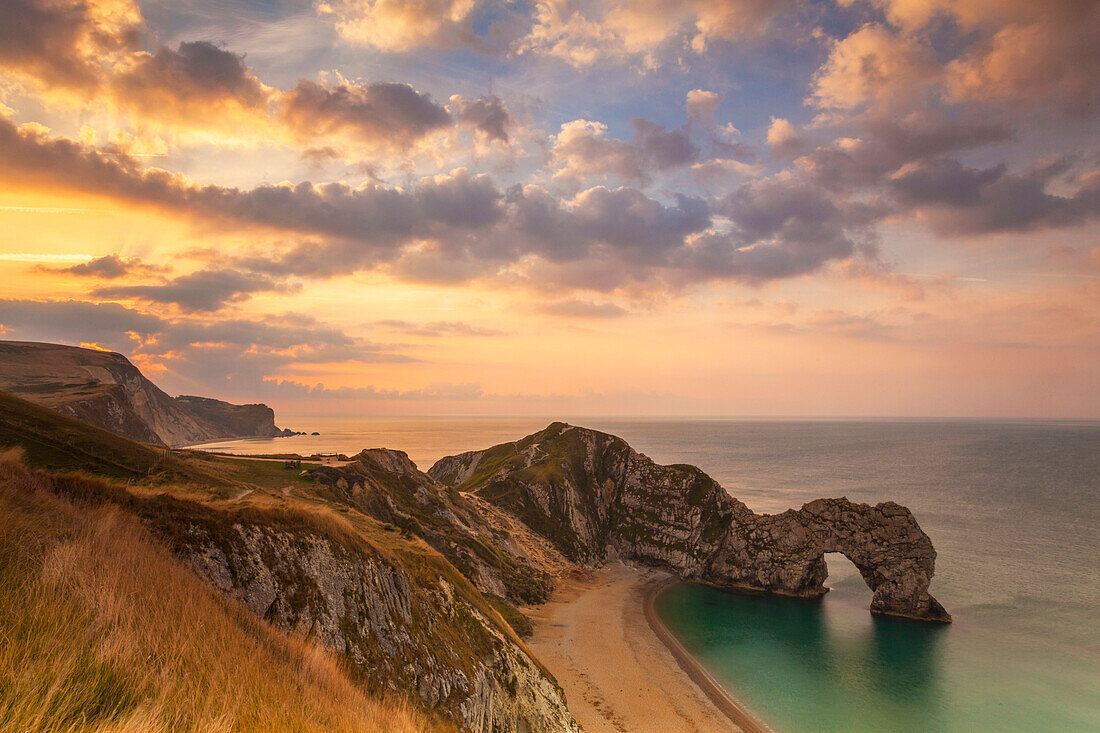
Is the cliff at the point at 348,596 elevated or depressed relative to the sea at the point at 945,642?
elevated

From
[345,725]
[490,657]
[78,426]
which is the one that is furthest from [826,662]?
[78,426]

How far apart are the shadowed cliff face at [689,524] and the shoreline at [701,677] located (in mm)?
16883

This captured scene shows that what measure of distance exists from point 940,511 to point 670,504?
77527 mm

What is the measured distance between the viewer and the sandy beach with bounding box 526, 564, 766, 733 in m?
41.2

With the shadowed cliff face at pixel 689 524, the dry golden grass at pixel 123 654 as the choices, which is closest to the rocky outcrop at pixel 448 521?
the shadowed cliff face at pixel 689 524

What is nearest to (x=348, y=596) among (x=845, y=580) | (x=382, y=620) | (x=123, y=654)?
(x=382, y=620)

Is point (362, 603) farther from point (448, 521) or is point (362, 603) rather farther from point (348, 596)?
point (448, 521)

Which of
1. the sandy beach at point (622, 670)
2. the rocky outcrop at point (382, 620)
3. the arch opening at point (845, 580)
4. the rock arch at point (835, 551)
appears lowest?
the arch opening at point (845, 580)

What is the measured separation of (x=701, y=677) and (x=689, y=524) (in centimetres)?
3869

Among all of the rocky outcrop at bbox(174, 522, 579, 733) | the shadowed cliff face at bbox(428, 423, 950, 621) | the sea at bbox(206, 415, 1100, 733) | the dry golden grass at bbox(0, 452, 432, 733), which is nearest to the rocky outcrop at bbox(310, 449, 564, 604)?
the shadowed cliff face at bbox(428, 423, 950, 621)

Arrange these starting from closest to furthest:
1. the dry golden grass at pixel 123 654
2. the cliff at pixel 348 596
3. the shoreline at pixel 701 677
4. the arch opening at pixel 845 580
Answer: the dry golden grass at pixel 123 654, the cliff at pixel 348 596, the shoreline at pixel 701 677, the arch opening at pixel 845 580

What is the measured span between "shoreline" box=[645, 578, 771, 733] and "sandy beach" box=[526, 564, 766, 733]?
0.11 m

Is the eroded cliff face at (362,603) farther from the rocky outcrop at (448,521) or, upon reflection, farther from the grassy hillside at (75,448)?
the rocky outcrop at (448,521)

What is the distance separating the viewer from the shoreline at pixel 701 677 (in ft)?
138
